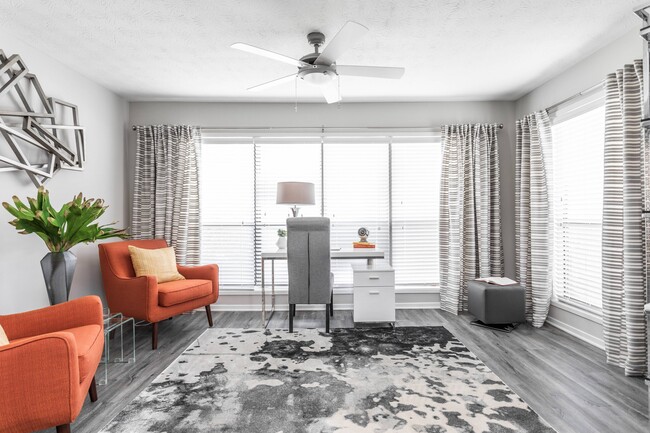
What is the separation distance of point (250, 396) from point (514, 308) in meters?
2.77

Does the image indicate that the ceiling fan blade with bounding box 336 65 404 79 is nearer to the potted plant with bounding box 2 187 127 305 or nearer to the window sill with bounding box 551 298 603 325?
the potted plant with bounding box 2 187 127 305

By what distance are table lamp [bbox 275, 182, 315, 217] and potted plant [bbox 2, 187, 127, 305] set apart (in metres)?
1.69

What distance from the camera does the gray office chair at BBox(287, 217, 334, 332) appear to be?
3.47m

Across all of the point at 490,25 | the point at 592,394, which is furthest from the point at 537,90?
the point at 592,394

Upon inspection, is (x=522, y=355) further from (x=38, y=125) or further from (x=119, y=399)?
(x=38, y=125)

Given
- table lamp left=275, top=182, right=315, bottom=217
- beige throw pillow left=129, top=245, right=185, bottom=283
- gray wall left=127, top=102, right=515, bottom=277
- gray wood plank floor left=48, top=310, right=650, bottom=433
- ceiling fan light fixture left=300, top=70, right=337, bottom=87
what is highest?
gray wall left=127, top=102, right=515, bottom=277

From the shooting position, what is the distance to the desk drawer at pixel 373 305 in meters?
3.62

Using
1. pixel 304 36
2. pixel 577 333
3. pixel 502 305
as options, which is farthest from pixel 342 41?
pixel 577 333

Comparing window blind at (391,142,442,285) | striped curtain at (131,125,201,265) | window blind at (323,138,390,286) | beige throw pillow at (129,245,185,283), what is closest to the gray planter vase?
beige throw pillow at (129,245,185,283)

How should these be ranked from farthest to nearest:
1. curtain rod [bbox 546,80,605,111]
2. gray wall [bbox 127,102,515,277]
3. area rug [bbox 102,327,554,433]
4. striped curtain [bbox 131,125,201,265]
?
gray wall [bbox 127,102,515,277]
striped curtain [bbox 131,125,201,265]
curtain rod [bbox 546,80,605,111]
area rug [bbox 102,327,554,433]

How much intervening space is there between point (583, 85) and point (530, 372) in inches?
104

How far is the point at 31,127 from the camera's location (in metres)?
2.82

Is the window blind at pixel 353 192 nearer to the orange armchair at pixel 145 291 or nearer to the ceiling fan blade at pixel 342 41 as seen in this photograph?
the orange armchair at pixel 145 291

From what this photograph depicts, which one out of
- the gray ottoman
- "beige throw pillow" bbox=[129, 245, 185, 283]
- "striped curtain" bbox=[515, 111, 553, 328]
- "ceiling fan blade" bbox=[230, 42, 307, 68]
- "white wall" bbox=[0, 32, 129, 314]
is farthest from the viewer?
"striped curtain" bbox=[515, 111, 553, 328]
